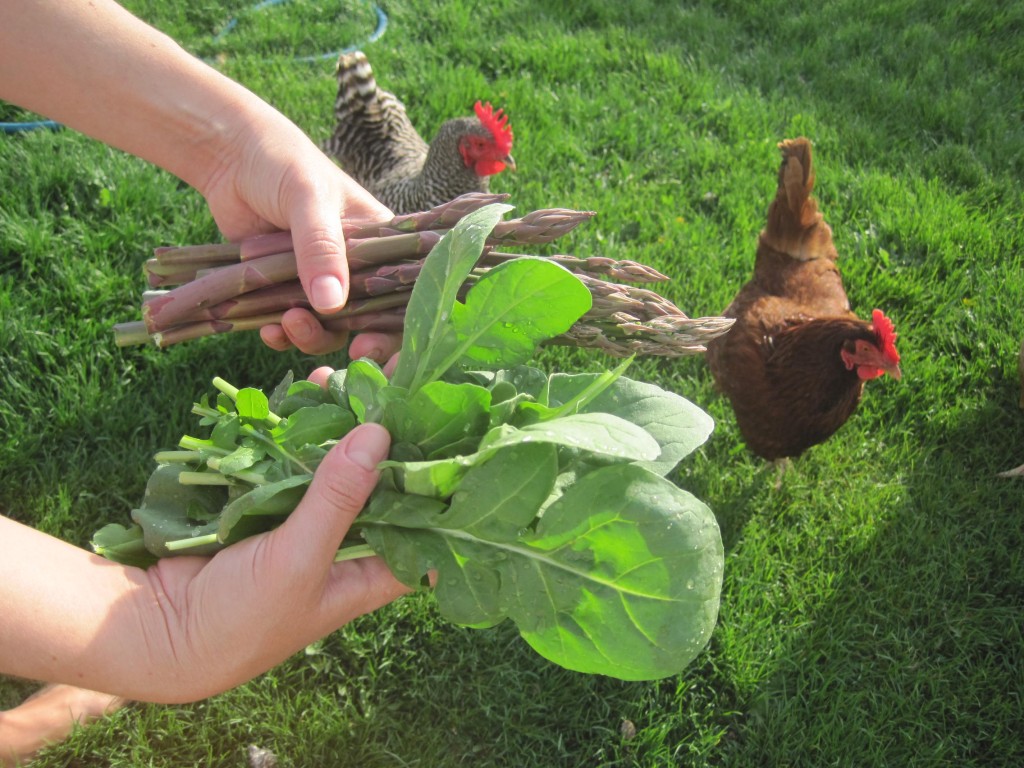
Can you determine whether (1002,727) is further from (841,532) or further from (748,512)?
(748,512)

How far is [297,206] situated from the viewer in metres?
1.90

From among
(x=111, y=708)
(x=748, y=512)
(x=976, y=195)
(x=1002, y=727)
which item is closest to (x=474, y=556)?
(x=111, y=708)

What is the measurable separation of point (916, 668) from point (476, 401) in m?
1.99

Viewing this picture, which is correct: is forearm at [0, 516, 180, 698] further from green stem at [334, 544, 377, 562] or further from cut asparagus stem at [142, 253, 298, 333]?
cut asparagus stem at [142, 253, 298, 333]

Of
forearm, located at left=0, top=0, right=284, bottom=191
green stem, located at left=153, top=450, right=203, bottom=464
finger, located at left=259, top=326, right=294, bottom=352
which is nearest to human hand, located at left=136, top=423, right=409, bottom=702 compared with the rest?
green stem, located at left=153, top=450, right=203, bottom=464

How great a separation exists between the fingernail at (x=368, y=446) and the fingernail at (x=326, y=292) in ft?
1.85

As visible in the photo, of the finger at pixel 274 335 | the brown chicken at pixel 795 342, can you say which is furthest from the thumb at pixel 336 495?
the brown chicken at pixel 795 342

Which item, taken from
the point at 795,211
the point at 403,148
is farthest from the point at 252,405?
the point at 403,148

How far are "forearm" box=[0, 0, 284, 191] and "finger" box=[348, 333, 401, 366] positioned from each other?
66 cm

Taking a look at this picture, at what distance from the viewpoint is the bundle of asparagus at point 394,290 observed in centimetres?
190

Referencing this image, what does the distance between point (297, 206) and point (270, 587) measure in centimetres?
100

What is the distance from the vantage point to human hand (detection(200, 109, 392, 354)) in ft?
5.97

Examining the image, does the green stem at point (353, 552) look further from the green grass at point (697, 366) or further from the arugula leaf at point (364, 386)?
the green grass at point (697, 366)

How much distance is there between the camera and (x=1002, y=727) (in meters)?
2.29
